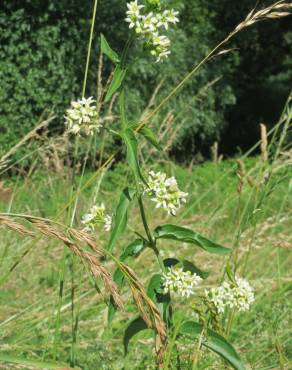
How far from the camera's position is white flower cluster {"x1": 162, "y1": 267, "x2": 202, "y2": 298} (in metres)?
1.56

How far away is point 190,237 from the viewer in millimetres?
1597

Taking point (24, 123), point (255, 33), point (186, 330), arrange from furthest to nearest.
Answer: point (255, 33) → point (24, 123) → point (186, 330)

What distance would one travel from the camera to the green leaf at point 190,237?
1593 mm

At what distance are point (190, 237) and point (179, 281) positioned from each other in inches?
3.8

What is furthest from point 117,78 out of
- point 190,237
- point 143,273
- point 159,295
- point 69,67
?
point 69,67

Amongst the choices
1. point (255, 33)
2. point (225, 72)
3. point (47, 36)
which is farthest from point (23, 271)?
point (255, 33)

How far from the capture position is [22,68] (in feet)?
27.3

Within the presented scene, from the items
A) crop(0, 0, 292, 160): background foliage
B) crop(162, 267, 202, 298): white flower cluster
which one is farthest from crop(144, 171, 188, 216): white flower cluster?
crop(0, 0, 292, 160): background foliage

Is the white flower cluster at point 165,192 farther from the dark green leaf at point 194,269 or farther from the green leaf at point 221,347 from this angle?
the green leaf at point 221,347

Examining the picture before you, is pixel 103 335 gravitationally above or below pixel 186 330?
below

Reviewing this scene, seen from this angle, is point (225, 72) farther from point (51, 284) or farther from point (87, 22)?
point (51, 284)

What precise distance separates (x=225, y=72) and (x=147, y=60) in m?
3.32

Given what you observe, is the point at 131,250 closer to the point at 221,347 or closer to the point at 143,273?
the point at 221,347

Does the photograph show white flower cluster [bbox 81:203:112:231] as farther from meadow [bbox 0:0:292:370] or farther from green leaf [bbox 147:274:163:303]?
green leaf [bbox 147:274:163:303]
